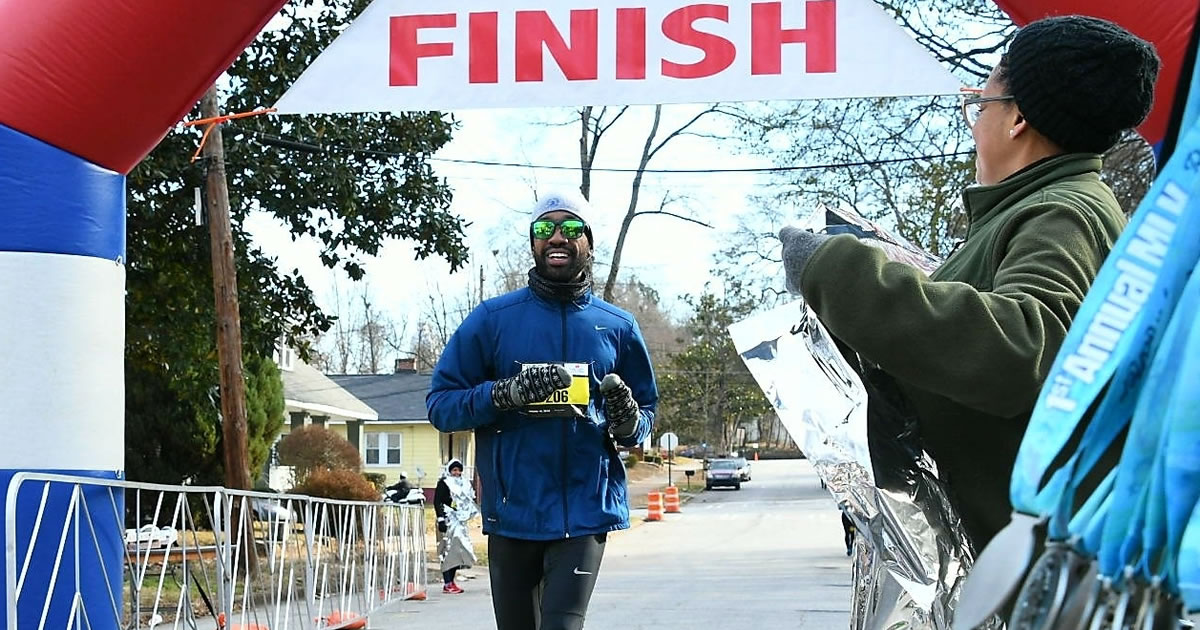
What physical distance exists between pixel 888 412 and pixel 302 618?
890cm

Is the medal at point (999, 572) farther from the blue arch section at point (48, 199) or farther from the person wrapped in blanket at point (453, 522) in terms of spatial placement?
the person wrapped in blanket at point (453, 522)

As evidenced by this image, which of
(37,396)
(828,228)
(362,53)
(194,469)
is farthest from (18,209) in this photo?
(194,469)

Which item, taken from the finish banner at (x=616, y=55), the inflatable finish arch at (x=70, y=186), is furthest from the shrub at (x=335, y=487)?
the inflatable finish arch at (x=70, y=186)

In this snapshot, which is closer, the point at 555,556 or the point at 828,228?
the point at 828,228

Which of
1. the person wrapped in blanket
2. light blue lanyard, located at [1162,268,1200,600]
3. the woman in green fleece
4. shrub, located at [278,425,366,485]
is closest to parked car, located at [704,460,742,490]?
shrub, located at [278,425,366,485]

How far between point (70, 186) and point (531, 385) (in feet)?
5.90

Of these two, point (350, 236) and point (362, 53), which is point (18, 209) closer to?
point (362, 53)

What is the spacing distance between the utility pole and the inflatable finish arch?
1070cm

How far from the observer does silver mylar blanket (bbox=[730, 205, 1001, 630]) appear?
2496 mm

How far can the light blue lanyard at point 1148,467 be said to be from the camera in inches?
47.9

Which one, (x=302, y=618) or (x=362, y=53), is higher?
(x=362, y=53)

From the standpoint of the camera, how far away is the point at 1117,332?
1283mm

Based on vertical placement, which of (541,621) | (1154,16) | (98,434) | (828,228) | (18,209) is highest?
(1154,16)

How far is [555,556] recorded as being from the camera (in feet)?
15.6
